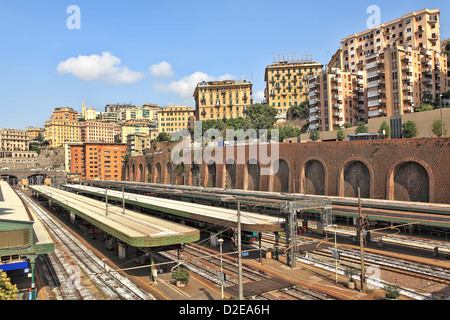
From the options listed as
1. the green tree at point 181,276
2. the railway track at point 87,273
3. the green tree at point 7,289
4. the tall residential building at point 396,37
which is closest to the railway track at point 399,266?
the green tree at point 181,276

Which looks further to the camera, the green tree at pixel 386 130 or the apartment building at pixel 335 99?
the apartment building at pixel 335 99

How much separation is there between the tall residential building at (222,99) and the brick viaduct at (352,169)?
61237mm

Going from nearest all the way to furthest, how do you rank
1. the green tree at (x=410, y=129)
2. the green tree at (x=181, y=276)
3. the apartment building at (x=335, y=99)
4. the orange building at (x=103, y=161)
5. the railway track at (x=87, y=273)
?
the railway track at (x=87, y=273) < the green tree at (x=181, y=276) < the green tree at (x=410, y=129) < the apartment building at (x=335, y=99) < the orange building at (x=103, y=161)

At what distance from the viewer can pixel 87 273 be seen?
3080cm

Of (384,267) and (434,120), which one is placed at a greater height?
(434,120)

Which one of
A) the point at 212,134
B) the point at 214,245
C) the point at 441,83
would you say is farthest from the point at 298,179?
the point at 212,134

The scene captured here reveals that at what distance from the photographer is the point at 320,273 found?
28672 mm

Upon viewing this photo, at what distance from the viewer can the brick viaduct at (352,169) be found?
45.6 meters

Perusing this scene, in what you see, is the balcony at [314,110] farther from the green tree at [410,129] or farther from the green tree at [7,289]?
the green tree at [7,289]

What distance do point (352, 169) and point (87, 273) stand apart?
42.2 meters

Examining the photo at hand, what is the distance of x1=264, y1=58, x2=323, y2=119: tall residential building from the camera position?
435 feet
